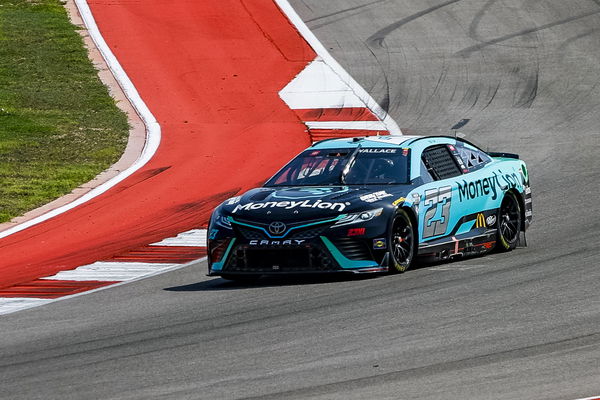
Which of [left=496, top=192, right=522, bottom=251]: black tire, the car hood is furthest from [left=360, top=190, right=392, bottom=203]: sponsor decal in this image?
[left=496, top=192, right=522, bottom=251]: black tire

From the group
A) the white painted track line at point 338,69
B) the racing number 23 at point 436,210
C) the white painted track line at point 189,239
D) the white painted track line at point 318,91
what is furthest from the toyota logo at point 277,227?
the white painted track line at point 318,91

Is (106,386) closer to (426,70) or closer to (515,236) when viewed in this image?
(515,236)

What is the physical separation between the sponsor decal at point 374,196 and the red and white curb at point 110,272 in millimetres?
2614

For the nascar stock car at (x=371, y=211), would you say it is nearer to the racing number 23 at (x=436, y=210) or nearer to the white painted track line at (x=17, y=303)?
the racing number 23 at (x=436, y=210)

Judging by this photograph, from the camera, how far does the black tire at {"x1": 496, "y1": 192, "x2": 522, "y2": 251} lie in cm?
1346

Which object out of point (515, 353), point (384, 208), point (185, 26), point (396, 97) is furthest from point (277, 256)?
point (185, 26)

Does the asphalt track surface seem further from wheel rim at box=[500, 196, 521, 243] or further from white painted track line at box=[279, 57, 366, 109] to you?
white painted track line at box=[279, 57, 366, 109]

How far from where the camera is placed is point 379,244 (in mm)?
11406

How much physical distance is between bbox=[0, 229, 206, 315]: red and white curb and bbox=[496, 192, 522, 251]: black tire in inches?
129

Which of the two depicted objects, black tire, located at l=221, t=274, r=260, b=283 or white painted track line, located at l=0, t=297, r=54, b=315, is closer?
white painted track line, located at l=0, t=297, r=54, b=315

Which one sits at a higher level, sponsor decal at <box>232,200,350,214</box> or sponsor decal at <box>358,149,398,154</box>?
sponsor decal at <box>358,149,398,154</box>

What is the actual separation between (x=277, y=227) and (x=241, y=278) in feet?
2.84

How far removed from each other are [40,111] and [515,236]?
13.1 m

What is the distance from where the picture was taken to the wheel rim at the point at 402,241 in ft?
38.4
